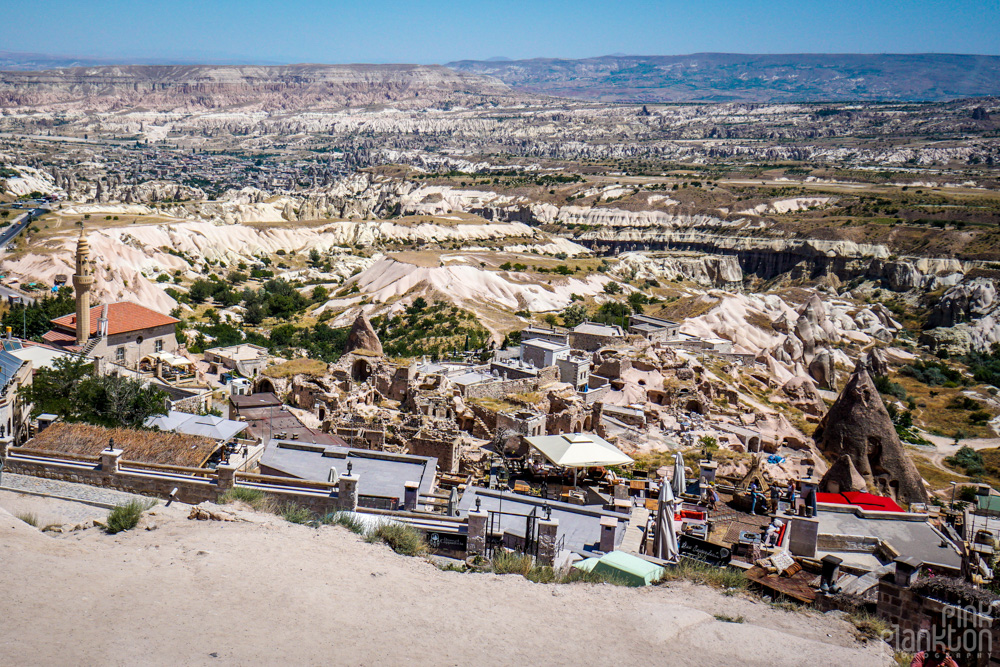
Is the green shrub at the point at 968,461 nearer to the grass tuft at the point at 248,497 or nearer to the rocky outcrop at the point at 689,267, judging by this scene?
the grass tuft at the point at 248,497

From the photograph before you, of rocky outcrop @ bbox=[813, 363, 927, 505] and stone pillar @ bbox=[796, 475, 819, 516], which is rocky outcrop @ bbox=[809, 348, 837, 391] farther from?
stone pillar @ bbox=[796, 475, 819, 516]

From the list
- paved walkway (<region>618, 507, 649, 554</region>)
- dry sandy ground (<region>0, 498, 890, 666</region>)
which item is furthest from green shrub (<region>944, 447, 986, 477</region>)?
dry sandy ground (<region>0, 498, 890, 666</region>)

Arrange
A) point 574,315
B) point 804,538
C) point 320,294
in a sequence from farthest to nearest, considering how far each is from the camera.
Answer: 1. point 320,294
2. point 574,315
3. point 804,538

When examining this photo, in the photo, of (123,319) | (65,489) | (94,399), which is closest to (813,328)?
(123,319)

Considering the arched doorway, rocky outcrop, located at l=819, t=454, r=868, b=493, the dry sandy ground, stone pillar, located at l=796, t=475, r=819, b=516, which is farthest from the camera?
the arched doorway

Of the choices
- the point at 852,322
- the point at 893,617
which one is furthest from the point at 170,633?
the point at 852,322

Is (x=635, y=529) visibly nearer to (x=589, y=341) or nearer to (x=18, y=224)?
(x=589, y=341)

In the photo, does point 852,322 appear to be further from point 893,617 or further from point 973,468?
point 893,617
